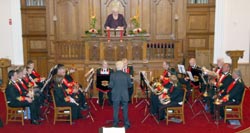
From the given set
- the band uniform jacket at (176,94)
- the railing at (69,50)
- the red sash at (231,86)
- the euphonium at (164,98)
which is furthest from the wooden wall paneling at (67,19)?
the red sash at (231,86)

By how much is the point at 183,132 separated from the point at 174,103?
0.77m

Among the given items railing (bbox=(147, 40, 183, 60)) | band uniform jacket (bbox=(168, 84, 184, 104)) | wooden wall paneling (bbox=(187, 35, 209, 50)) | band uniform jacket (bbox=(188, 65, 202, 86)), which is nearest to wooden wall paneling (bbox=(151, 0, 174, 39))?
wooden wall paneling (bbox=(187, 35, 209, 50))

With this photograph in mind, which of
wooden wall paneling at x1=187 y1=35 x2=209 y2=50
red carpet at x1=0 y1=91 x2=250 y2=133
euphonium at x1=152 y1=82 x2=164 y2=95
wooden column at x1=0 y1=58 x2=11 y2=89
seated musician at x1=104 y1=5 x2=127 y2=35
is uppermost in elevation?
seated musician at x1=104 y1=5 x2=127 y2=35

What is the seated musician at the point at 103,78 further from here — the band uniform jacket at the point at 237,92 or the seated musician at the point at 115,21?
the band uniform jacket at the point at 237,92

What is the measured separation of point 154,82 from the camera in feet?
30.5

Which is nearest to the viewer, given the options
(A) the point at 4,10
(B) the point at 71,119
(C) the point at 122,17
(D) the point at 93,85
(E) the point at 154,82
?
(B) the point at 71,119

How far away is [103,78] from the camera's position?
999 centimetres

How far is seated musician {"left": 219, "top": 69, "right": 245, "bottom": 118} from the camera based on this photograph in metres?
8.30

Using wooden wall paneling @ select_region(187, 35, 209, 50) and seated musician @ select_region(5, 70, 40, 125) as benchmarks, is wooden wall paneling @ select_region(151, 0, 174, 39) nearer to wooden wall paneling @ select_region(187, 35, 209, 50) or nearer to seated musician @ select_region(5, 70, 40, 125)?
wooden wall paneling @ select_region(187, 35, 209, 50)

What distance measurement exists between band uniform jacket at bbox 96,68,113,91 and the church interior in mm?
1088

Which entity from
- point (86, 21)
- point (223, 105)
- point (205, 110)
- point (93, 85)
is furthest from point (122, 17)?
point (223, 105)

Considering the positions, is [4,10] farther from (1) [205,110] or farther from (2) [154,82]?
(1) [205,110]

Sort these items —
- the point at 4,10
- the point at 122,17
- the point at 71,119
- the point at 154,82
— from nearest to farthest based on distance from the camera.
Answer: the point at 71,119, the point at 154,82, the point at 122,17, the point at 4,10

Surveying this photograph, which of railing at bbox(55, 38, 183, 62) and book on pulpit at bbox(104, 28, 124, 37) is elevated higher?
book on pulpit at bbox(104, 28, 124, 37)
